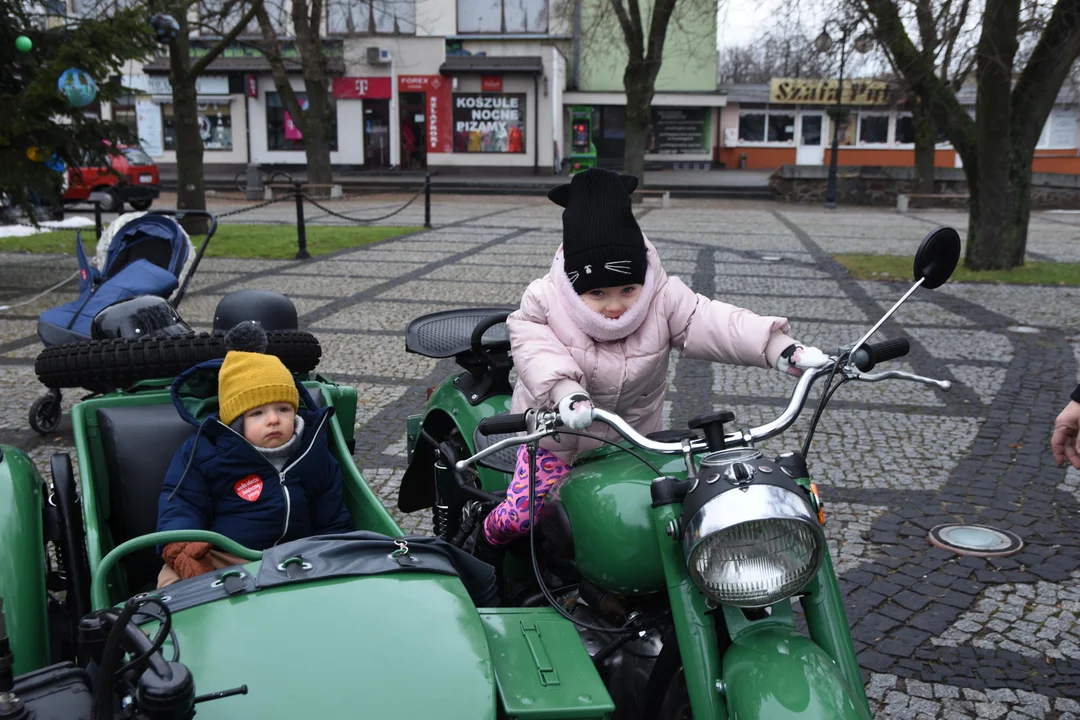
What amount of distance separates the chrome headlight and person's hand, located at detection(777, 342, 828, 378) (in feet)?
1.42

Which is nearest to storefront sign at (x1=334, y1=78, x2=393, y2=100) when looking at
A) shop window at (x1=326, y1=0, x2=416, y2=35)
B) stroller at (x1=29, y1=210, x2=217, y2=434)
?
shop window at (x1=326, y1=0, x2=416, y2=35)

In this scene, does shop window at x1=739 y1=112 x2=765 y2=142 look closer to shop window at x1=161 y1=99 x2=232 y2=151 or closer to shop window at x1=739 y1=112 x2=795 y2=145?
shop window at x1=739 y1=112 x2=795 y2=145

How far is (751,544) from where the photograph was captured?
1848 millimetres

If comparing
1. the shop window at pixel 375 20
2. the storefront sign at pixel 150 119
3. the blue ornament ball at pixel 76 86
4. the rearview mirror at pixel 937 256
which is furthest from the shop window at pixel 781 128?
the rearview mirror at pixel 937 256

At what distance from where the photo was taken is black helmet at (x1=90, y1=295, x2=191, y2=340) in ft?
14.9

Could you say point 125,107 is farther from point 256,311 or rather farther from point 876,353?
point 876,353

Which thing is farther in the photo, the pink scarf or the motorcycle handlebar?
the pink scarf

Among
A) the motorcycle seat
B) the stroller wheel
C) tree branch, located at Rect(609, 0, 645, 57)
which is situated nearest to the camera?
the motorcycle seat

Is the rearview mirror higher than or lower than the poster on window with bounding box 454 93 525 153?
lower

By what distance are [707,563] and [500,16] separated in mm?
38685

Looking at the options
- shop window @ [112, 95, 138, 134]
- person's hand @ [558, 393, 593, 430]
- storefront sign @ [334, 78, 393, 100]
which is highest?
storefront sign @ [334, 78, 393, 100]

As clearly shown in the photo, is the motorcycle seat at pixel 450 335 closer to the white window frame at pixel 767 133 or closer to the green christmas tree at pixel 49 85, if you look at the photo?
the green christmas tree at pixel 49 85

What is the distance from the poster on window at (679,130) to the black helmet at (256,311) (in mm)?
42066

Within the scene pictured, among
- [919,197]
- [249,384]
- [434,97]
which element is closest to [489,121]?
[434,97]
